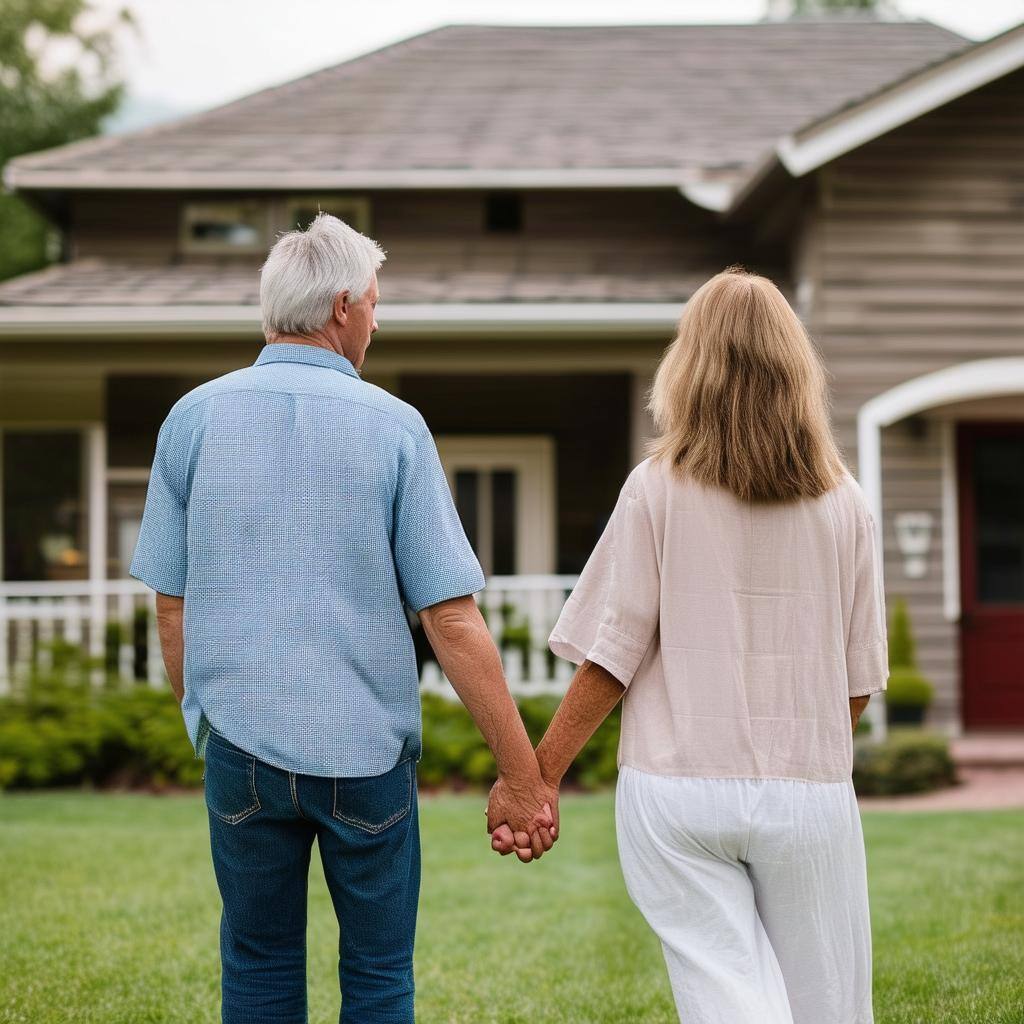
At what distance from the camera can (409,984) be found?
2457mm

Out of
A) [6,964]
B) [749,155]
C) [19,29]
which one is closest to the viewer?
[6,964]

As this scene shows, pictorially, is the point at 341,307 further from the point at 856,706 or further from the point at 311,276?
the point at 856,706

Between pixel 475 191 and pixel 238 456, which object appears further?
pixel 475 191

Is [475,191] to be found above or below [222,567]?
above

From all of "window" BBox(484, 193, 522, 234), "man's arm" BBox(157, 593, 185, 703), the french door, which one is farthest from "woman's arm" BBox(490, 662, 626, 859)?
"window" BBox(484, 193, 522, 234)

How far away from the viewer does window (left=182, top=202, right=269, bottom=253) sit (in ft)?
37.8

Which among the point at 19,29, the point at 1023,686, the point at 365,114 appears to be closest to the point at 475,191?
the point at 365,114

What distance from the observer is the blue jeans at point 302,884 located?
2.34m

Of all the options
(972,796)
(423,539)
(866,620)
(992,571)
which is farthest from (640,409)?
(423,539)

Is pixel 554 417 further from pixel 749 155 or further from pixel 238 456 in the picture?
pixel 238 456

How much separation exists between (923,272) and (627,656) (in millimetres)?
7759

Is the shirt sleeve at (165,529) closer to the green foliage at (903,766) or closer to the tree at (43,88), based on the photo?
the green foliage at (903,766)

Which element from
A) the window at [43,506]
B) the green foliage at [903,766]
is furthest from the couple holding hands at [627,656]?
the window at [43,506]

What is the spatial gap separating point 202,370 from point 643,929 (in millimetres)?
6256
